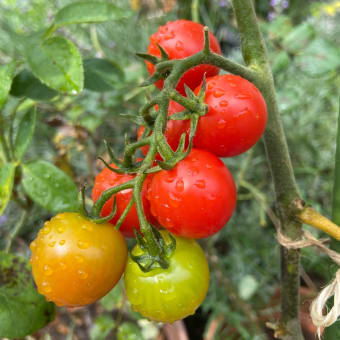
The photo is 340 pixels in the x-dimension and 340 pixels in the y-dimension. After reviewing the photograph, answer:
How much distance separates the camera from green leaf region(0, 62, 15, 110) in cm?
57

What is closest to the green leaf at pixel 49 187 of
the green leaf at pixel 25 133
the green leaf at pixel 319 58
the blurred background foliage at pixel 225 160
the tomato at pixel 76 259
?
the green leaf at pixel 25 133

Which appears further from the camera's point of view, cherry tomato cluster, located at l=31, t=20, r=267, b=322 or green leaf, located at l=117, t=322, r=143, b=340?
green leaf, located at l=117, t=322, r=143, b=340

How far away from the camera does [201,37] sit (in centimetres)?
55

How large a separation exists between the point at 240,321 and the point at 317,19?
1.35 m

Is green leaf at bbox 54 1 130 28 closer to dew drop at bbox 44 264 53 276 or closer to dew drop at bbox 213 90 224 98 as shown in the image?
dew drop at bbox 213 90 224 98

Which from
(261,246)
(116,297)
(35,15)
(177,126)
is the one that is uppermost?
(177,126)

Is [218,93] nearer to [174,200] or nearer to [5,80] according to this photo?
[174,200]

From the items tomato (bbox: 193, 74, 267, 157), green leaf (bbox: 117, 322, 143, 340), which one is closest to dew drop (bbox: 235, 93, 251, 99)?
tomato (bbox: 193, 74, 267, 157)

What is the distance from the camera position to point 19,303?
593 millimetres

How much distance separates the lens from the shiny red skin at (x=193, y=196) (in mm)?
442

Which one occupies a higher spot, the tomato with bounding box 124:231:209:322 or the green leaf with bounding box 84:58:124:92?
the green leaf with bounding box 84:58:124:92

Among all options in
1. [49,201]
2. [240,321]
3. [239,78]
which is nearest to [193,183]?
[239,78]

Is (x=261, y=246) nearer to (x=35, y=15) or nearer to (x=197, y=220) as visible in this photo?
(x=197, y=220)

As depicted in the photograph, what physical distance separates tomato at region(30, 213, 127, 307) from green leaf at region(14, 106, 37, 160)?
229 mm
